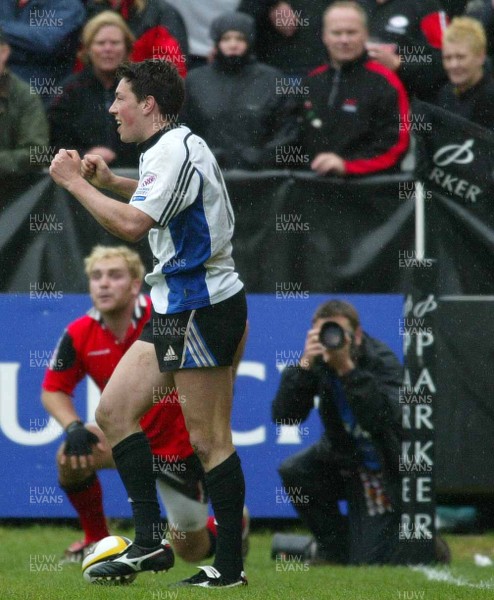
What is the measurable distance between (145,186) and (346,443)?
2667 mm

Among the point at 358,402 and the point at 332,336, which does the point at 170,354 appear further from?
the point at 358,402

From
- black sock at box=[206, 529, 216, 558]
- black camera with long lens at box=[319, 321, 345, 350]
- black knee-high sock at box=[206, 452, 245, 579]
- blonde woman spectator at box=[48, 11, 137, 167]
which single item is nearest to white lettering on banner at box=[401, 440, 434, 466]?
black camera with long lens at box=[319, 321, 345, 350]

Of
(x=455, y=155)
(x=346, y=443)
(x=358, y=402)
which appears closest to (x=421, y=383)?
(x=358, y=402)

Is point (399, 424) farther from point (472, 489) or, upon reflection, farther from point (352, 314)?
point (472, 489)

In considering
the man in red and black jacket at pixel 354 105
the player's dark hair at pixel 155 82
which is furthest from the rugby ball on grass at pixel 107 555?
the man in red and black jacket at pixel 354 105

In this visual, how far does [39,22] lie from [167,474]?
3.72 m

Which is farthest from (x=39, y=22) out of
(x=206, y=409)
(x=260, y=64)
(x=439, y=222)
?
(x=206, y=409)

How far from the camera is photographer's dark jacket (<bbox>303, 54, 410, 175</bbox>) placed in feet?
27.2

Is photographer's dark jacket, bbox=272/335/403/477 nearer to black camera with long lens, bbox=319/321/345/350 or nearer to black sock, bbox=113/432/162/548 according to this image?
black camera with long lens, bbox=319/321/345/350

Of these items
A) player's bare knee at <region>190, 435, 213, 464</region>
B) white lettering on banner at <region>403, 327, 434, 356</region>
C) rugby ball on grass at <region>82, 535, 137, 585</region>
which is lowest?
rugby ball on grass at <region>82, 535, 137, 585</region>

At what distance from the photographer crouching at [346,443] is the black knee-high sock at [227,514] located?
1.77 m

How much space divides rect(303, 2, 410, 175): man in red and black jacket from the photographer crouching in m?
1.63

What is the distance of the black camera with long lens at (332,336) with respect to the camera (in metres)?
6.81

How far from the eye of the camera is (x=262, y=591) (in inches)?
200
